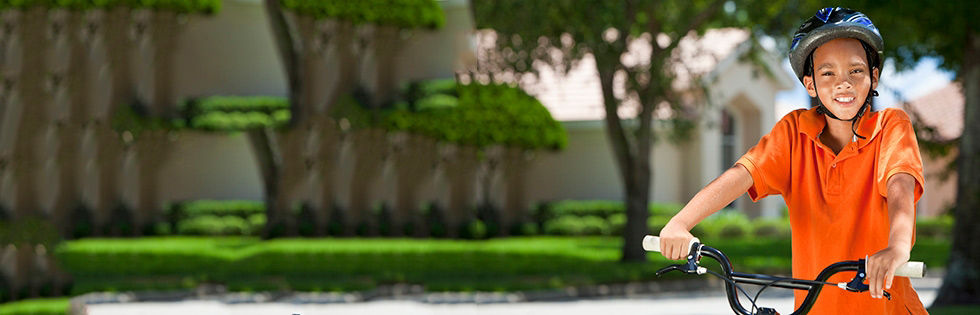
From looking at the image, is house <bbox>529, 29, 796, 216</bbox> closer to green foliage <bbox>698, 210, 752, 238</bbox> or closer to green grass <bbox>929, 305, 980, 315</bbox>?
green foliage <bbox>698, 210, 752, 238</bbox>

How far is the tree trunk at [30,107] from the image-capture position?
7.39m

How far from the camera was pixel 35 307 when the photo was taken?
6.48 metres

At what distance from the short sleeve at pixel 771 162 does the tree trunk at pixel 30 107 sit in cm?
594

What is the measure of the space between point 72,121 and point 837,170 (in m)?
7.14

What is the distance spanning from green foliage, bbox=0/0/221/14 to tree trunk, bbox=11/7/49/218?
0.09 m

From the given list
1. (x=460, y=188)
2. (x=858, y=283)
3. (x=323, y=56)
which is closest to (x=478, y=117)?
(x=460, y=188)

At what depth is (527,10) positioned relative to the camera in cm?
1764

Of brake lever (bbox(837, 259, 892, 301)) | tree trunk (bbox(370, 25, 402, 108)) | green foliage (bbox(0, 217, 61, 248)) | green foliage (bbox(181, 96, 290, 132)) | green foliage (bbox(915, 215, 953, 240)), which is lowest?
green foliage (bbox(915, 215, 953, 240))

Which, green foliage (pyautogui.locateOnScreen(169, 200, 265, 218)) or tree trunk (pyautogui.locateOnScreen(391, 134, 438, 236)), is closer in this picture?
tree trunk (pyautogui.locateOnScreen(391, 134, 438, 236))

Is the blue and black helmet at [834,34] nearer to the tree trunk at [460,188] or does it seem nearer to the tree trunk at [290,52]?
the tree trunk at [290,52]

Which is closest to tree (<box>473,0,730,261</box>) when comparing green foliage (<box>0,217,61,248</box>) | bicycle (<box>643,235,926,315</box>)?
green foliage (<box>0,217,61,248</box>)

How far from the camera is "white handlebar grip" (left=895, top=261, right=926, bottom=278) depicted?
8.47 feet

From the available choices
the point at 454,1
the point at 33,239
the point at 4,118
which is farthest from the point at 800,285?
the point at 454,1

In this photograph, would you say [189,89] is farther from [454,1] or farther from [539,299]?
[539,299]
